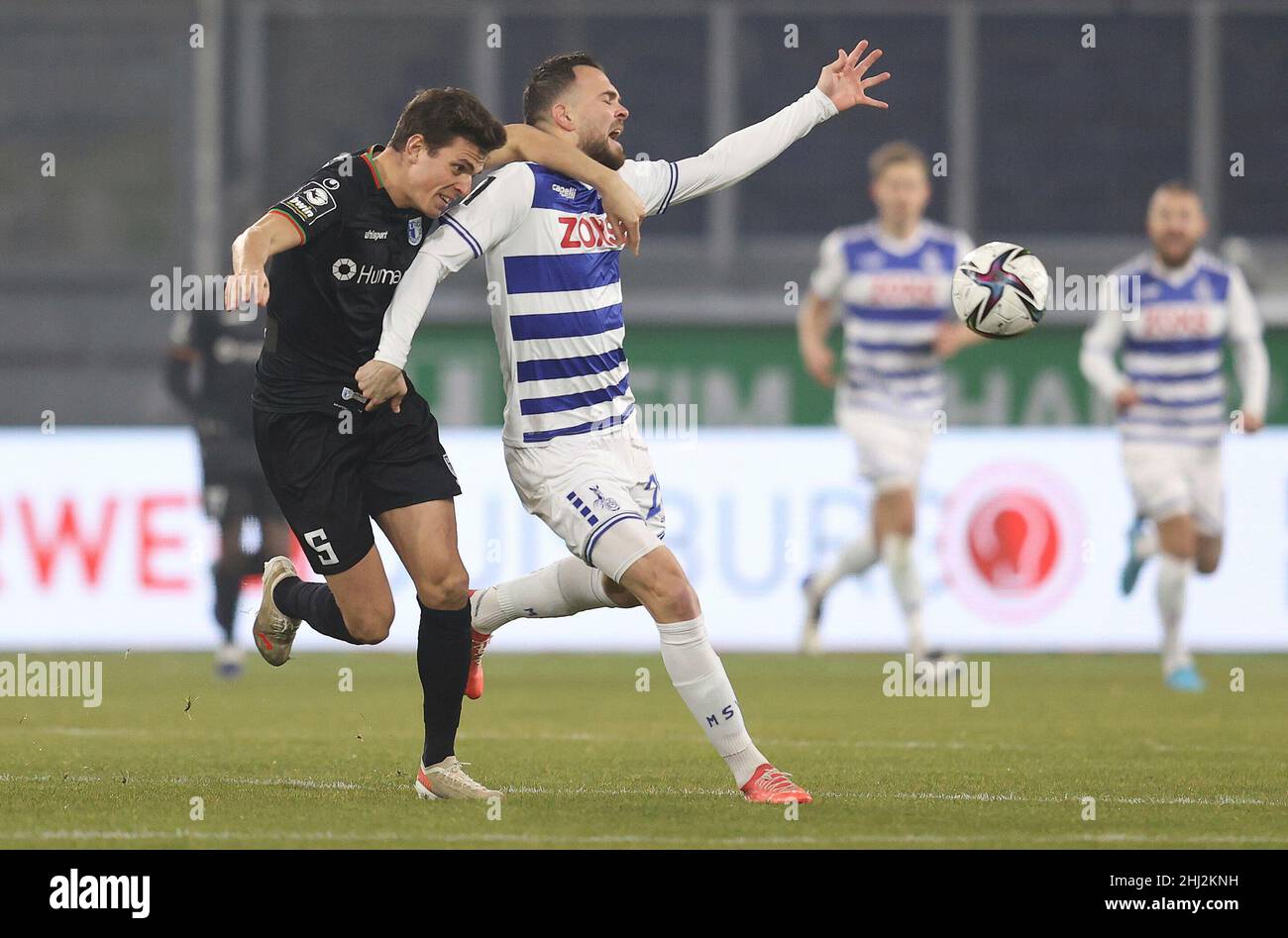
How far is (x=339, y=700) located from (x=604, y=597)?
3.48m

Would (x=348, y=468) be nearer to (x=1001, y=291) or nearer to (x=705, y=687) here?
(x=705, y=687)

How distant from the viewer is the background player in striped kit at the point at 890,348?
11.4 meters

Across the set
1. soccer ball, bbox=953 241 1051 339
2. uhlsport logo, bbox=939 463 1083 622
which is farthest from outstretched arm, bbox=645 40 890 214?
uhlsport logo, bbox=939 463 1083 622

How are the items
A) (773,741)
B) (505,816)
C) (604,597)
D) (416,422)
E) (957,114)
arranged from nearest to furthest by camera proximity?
(505,816) < (416,422) < (604,597) < (773,741) < (957,114)

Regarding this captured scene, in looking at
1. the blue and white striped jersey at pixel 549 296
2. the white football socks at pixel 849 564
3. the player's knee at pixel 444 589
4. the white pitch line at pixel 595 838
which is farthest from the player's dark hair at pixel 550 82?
the white football socks at pixel 849 564

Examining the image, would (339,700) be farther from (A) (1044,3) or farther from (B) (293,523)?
(A) (1044,3)

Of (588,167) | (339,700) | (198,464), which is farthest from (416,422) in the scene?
(198,464)

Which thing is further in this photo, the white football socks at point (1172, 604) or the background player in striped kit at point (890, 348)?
the background player in striped kit at point (890, 348)

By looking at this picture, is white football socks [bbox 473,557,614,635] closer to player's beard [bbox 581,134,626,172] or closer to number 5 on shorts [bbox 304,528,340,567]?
number 5 on shorts [bbox 304,528,340,567]

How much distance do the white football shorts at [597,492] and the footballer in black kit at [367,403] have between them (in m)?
0.26

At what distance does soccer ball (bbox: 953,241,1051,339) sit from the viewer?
24.3ft

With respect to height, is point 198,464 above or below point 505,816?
above

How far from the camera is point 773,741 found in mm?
8344

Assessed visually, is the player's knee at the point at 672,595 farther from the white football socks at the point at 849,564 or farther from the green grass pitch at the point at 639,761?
the white football socks at the point at 849,564
